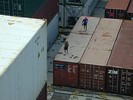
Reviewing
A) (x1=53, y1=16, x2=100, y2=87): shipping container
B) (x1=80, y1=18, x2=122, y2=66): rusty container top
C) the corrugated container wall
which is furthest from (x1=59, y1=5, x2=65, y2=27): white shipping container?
(x1=53, y1=16, x2=100, y2=87): shipping container

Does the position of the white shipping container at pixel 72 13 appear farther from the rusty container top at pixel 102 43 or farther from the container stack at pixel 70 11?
the rusty container top at pixel 102 43

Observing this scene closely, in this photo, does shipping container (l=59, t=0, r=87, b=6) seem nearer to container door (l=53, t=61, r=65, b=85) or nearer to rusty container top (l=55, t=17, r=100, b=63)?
rusty container top (l=55, t=17, r=100, b=63)

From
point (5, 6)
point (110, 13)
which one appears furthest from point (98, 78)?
point (110, 13)

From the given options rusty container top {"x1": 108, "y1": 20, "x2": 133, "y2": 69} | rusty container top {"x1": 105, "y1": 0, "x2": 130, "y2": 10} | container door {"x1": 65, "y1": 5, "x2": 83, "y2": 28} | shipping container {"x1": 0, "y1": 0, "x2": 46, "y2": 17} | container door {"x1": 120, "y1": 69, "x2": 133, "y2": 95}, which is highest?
shipping container {"x1": 0, "y1": 0, "x2": 46, "y2": 17}

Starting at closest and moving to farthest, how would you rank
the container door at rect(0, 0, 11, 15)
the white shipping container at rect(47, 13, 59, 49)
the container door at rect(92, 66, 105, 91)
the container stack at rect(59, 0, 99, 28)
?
1. the container door at rect(92, 66, 105, 91)
2. the container door at rect(0, 0, 11, 15)
3. the white shipping container at rect(47, 13, 59, 49)
4. the container stack at rect(59, 0, 99, 28)

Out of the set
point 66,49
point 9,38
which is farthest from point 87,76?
point 9,38

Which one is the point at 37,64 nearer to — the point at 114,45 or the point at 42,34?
the point at 42,34
